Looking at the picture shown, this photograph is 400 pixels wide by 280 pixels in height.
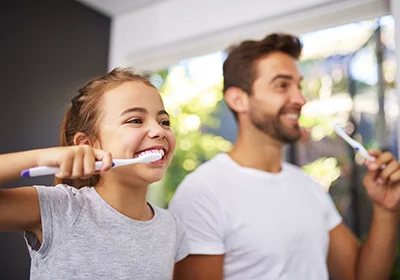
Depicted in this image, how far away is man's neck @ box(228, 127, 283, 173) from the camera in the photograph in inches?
55.5

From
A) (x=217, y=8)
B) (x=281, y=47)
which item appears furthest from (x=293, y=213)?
(x=217, y=8)

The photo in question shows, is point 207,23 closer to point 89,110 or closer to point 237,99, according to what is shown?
point 237,99

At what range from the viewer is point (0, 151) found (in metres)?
1.48

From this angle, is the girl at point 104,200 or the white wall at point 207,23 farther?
the white wall at point 207,23

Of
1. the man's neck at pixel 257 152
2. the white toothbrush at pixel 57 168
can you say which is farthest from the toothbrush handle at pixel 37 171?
the man's neck at pixel 257 152

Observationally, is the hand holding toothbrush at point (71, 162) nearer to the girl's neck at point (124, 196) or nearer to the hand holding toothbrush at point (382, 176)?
the girl's neck at point (124, 196)

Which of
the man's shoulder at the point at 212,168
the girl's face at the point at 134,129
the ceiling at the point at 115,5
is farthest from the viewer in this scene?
the ceiling at the point at 115,5

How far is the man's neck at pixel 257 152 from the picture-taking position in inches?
55.5

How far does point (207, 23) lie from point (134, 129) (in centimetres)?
91

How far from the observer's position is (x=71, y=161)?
0.67 metres

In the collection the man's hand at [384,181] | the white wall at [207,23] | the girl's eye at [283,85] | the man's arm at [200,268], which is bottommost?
the man's arm at [200,268]

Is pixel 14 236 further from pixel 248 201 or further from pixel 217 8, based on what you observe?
pixel 217 8

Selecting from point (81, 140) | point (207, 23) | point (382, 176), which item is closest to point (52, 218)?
point (81, 140)

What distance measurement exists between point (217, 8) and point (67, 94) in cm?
73
